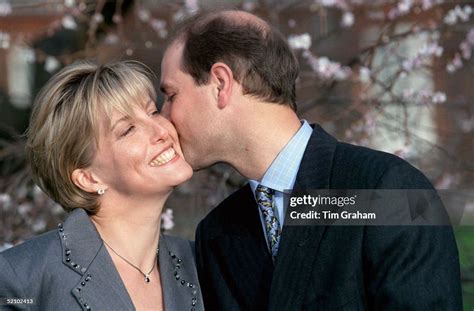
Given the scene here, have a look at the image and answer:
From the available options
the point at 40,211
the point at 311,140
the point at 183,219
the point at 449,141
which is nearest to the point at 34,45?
the point at 40,211

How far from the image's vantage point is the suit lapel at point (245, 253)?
281 cm

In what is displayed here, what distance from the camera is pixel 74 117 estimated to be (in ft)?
9.20

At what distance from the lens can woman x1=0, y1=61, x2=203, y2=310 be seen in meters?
2.75

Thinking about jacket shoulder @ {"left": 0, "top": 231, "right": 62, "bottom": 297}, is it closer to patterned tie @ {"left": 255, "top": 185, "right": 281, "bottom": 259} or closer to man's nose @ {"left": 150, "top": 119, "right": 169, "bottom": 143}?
man's nose @ {"left": 150, "top": 119, "right": 169, "bottom": 143}

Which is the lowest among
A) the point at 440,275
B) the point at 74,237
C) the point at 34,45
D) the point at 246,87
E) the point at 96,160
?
the point at 440,275

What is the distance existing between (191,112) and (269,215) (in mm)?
430

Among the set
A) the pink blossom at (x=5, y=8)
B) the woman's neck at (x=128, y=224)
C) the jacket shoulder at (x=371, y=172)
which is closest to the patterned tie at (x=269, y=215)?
the jacket shoulder at (x=371, y=172)

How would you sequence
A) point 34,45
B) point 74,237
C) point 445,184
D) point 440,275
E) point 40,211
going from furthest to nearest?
point 34,45, point 40,211, point 445,184, point 74,237, point 440,275

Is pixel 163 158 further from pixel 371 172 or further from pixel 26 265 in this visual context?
pixel 371 172

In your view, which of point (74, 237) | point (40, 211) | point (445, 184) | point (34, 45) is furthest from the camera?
point (34, 45)

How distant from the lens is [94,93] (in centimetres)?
281

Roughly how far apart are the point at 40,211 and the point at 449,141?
232 cm

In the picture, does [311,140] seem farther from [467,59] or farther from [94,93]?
[467,59]

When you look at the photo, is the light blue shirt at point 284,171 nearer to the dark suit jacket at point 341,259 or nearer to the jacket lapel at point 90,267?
the dark suit jacket at point 341,259
